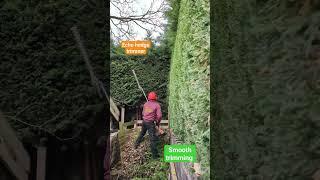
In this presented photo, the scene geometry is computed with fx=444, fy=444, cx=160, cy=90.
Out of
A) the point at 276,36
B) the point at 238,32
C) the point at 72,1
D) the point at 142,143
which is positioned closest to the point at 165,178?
the point at 142,143

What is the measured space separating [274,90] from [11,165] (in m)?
4.13

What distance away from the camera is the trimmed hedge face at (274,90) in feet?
5.04

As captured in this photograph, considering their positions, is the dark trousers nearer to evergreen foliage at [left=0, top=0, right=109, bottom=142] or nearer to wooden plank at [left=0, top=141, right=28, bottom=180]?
evergreen foliage at [left=0, top=0, right=109, bottom=142]

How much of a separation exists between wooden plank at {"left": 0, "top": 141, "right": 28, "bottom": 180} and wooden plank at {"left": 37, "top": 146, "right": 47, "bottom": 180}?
178cm

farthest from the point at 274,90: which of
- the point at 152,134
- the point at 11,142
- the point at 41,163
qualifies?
the point at 152,134

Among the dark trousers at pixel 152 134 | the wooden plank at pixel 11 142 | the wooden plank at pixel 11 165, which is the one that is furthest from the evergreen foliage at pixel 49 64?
the dark trousers at pixel 152 134

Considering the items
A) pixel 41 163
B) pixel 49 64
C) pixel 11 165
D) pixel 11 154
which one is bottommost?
pixel 41 163

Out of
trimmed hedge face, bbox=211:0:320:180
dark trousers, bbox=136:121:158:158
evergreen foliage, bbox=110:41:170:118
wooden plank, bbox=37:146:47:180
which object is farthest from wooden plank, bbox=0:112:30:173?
evergreen foliage, bbox=110:41:170:118

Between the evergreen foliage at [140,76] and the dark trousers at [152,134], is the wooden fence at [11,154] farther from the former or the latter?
the evergreen foliage at [140,76]

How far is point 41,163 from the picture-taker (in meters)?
7.49

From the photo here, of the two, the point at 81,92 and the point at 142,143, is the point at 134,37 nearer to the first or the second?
the point at 142,143

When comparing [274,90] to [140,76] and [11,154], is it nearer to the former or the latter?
[11,154]

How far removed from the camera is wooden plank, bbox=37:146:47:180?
7.47m

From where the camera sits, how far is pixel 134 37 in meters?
14.6
